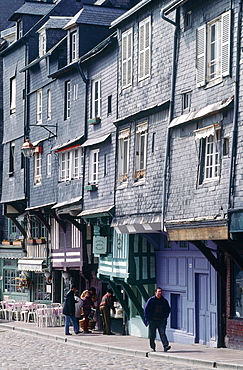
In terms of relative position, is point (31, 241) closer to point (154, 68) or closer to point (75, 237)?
point (75, 237)

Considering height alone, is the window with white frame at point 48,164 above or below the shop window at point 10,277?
above

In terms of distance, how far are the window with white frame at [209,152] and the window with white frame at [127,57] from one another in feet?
19.2

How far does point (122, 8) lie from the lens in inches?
1361

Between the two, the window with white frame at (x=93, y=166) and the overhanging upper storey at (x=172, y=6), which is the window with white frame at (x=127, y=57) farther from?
the window with white frame at (x=93, y=166)

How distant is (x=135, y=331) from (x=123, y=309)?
0.94 metres

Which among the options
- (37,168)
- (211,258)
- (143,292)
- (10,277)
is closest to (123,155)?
(143,292)

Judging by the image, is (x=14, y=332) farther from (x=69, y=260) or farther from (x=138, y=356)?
(x=138, y=356)

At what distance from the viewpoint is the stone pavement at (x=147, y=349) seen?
19516mm

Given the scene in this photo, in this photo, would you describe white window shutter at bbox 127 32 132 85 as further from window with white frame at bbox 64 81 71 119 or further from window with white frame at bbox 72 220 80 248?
window with white frame at bbox 72 220 80 248

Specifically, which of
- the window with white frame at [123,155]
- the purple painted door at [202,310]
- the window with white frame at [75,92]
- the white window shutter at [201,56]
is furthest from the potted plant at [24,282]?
the white window shutter at [201,56]

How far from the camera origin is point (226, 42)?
21.0 meters

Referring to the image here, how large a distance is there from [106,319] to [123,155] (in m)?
5.47

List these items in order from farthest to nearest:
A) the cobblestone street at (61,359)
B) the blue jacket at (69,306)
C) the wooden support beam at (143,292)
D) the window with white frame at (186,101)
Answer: the blue jacket at (69,306) < the wooden support beam at (143,292) < the window with white frame at (186,101) < the cobblestone street at (61,359)

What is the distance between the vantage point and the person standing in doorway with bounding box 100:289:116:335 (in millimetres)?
28845
